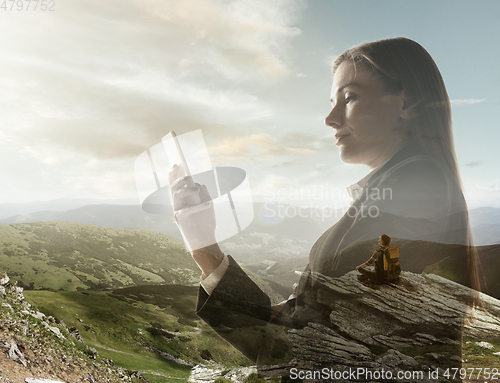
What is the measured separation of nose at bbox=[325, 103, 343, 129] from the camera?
2537 millimetres

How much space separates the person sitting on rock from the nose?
130cm

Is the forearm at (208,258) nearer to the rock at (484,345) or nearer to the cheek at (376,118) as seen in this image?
the cheek at (376,118)

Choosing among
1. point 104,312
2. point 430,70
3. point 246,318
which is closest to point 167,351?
point 104,312

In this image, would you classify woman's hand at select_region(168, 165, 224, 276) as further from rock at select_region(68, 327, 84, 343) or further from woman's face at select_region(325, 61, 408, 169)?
rock at select_region(68, 327, 84, 343)

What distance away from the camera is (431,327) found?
208 cm

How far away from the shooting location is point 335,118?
8.38 ft

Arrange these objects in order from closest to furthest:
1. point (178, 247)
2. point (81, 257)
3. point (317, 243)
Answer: point (317, 243) → point (81, 257) → point (178, 247)

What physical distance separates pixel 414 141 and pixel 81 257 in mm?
14891

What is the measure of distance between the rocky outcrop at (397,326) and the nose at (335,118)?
162cm

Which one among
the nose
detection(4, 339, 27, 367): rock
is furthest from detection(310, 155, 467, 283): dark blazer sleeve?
detection(4, 339, 27, 367): rock

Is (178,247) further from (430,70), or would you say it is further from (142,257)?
(430,70)

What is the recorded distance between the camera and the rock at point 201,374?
5937mm

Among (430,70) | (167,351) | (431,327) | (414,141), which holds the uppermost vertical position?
(430,70)

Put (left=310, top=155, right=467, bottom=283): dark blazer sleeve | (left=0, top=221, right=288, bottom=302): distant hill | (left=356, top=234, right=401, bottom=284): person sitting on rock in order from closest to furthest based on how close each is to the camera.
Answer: (left=356, top=234, right=401, bottom=284): person sitting on rock < (left=310, top=155, right=467, bottom=283): dark blazer sleeve < (left=0, top=221, right=288, bottom=302): distant hill
